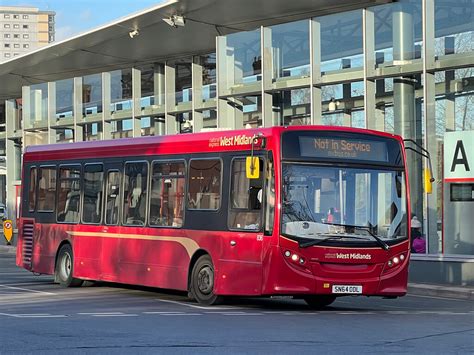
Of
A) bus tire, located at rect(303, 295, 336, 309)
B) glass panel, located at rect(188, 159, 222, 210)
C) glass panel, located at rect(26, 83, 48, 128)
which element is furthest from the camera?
glass panel, located at rect(26, 83, 48, 128)

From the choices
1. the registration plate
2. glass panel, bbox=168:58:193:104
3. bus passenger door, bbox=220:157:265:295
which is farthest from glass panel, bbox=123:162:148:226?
glass panel, bbox=168:58:193:104

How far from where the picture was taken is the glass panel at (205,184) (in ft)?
52.2

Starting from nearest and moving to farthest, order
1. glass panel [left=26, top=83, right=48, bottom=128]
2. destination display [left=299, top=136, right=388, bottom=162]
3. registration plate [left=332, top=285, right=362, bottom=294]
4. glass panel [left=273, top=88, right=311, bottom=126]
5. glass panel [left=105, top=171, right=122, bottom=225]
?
1. registration plate [left=332, top=285, right=362, bottom=294]
2. destination display [left=299, top=136, right=388, bottom=162]
3. glass panel [left=105, top=171, right=122, bottom=225]
4. glass panel [left=273, top=88, right=311, bottom=126]
5. glass panel [left=26, top=83, right=48, bottom=128]

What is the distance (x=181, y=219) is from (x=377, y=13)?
45.3 feet

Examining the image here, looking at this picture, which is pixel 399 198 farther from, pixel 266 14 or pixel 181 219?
pixel 266 14

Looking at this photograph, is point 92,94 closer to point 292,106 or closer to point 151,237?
point 292,106

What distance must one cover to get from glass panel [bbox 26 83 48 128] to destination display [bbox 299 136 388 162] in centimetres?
3053

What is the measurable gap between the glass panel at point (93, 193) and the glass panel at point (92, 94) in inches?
871

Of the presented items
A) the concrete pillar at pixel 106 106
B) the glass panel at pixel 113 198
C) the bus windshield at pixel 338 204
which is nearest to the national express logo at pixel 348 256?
the bus windshield at pixel 338 204

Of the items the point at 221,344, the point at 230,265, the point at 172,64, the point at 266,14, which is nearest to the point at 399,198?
the point at 230,265

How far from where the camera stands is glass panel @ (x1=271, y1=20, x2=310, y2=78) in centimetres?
3028

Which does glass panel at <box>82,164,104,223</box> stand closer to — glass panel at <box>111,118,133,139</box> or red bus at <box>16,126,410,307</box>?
red bus at <box>16,126,410,307</box>

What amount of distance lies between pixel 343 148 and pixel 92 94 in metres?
27.9

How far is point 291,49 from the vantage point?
3070 cm
